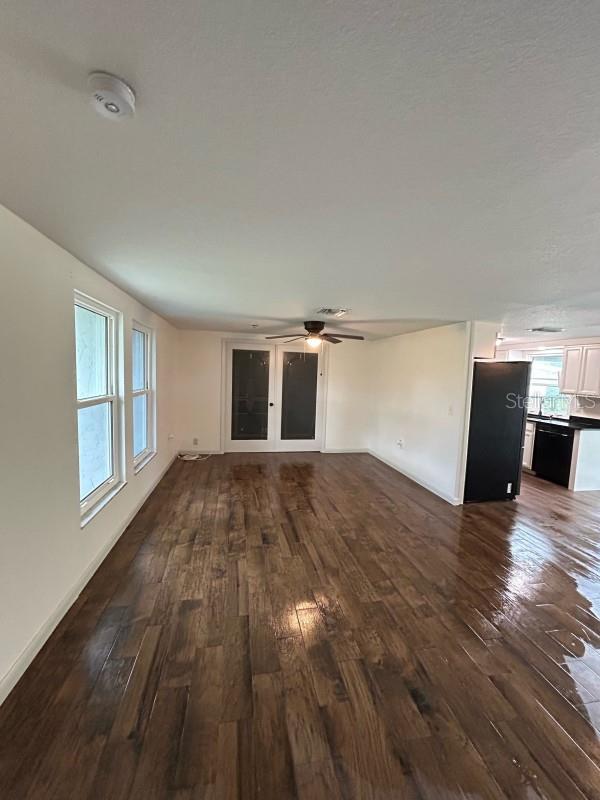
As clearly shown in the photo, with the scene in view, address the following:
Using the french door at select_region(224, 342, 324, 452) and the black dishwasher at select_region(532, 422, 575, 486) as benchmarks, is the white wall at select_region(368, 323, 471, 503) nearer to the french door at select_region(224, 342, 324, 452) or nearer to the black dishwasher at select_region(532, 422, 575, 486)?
the french door at select_region(224, 342, 324, 452)

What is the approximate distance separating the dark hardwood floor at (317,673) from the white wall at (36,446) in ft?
0.79

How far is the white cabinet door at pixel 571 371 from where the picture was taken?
5422 mm

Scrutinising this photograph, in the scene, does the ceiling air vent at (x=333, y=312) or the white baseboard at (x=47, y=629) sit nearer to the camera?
the white baseboard at (x=47, y=629)

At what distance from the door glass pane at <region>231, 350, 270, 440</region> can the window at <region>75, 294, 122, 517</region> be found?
10.7ft

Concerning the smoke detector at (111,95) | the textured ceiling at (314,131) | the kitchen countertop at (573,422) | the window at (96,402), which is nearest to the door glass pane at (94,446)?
the window at (96,402)

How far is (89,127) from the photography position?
0.99 metres

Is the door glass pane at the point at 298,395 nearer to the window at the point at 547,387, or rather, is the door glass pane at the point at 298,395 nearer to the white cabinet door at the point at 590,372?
the window at the point at 547,387

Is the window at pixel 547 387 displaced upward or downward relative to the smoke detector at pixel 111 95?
downward

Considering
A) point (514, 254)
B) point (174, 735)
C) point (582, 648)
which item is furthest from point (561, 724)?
point (514, 254)

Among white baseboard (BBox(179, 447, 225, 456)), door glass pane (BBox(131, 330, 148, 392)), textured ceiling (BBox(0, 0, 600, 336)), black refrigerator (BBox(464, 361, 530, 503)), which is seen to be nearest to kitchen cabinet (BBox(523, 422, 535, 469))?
black refrigerator (BBox(464, 361, 530, 503))

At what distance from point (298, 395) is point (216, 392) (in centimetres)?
154

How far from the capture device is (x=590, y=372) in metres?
5.25

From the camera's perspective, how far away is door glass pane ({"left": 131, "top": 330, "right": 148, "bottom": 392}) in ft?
12.9

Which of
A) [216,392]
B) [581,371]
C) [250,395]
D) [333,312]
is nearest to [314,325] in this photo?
[333,312]
